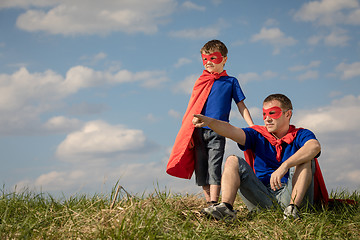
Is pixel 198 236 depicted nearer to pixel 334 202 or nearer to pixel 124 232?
pixel 124 232

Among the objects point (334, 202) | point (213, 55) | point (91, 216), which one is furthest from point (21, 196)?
point (334, 202)

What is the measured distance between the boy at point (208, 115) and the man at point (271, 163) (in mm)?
641

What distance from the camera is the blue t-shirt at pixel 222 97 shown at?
5.27 metres

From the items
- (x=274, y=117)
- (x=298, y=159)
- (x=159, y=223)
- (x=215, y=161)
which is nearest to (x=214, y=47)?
(x=274, y=117)

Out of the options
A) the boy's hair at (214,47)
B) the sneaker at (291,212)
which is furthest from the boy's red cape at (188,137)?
the sneaker at (291,212)

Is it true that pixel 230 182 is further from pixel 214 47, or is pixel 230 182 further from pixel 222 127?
pixel 214 47

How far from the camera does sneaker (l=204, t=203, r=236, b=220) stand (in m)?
4.04

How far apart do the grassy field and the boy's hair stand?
206cm

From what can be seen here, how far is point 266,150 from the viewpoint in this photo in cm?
457

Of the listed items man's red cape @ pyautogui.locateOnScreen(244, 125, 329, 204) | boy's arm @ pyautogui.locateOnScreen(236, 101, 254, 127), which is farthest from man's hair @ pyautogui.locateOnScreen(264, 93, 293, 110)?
boy's arm @ pyautogui.locateOnScreen(236, 101, 254, 127)

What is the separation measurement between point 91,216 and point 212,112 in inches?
87.4

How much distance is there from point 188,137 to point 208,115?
41cm

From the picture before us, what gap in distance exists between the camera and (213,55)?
210 inches

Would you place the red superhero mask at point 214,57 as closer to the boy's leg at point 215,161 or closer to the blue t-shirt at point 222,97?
the blue t-shirt at point 222,97
